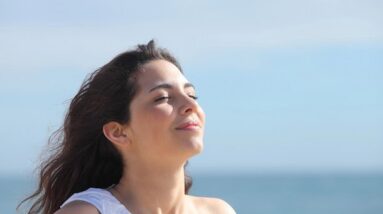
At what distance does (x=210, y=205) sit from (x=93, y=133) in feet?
2.13

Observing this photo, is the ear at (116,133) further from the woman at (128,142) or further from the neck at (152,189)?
the neck at (152,189)

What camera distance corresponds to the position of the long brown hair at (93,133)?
4.38 meters

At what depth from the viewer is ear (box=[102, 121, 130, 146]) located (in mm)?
Answer: 4367

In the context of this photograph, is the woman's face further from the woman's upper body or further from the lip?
the woman's upper body

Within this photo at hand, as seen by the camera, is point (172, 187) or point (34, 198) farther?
point (34, 198)

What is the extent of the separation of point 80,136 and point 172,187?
1.51ft

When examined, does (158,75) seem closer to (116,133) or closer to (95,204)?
(116,133)

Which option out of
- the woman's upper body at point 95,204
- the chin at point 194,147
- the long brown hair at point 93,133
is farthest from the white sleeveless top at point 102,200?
the chin at point 194,147

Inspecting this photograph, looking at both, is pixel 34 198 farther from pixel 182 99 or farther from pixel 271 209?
pixel 271 209

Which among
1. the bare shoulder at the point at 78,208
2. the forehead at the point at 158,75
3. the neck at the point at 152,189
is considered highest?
the forehead at the point at 158,75

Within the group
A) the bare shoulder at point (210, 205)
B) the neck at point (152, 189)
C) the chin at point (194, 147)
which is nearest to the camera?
the chin at point (194, 147)

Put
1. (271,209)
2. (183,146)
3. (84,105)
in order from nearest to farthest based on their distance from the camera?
(183,146), (84,105), (271,209)

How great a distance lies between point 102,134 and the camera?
4.48m

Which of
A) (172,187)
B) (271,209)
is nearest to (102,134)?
(172,187)
